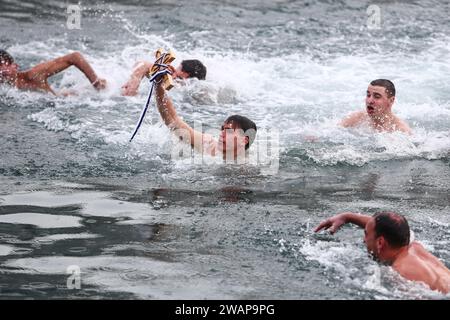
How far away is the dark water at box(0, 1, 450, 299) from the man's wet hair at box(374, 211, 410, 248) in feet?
0.90

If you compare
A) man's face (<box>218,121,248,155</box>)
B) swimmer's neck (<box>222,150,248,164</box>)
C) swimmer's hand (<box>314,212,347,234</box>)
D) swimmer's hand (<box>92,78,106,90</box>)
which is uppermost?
swimmer's hand (<box>92,78,106,90</box>)

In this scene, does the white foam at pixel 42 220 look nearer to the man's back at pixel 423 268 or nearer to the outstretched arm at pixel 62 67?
the man's back at pixel 423 268

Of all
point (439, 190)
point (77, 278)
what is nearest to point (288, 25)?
point (439, 190)

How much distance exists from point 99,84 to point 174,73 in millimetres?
1054

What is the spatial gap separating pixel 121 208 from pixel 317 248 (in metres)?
2.02

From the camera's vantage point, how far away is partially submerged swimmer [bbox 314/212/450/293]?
6059mm

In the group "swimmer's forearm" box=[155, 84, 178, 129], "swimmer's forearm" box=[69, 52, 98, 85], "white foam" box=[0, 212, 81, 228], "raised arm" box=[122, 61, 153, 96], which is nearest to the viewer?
"white foam" box=[0, 212, 81, 228]

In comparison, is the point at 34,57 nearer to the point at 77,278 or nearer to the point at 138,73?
the point at 138,73

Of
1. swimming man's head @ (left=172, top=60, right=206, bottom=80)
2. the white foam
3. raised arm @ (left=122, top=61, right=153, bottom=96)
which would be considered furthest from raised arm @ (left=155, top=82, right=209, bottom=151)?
swimming man's head @ (left=172, top=60, right=206, bottom=80)

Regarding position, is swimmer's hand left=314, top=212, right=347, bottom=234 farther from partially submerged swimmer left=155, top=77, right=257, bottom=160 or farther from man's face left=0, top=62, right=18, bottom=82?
man's face left=0, top=62, right=18, bottom=82

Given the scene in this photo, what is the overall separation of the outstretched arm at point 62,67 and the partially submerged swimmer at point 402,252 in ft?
21.5
